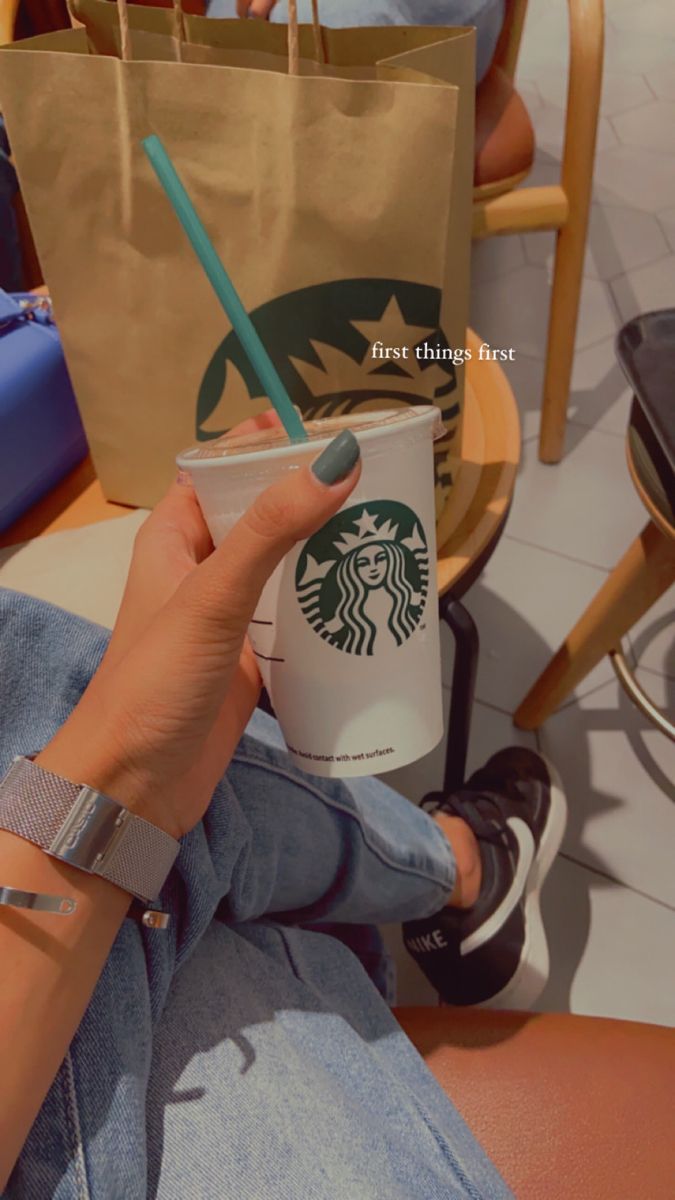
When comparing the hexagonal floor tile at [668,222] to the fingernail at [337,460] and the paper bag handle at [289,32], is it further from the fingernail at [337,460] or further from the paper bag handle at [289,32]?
the fingernail at [337,460]

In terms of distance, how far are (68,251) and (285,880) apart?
1.64 feet

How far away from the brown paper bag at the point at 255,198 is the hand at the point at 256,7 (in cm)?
28

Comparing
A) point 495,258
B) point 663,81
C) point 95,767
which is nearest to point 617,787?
point 95,767

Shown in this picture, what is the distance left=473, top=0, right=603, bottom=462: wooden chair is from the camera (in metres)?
1.04

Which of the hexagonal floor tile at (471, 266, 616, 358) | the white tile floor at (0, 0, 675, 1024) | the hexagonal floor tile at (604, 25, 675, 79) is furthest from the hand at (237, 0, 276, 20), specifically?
the hexagonal floor tile at (604, 25, 675, 79)

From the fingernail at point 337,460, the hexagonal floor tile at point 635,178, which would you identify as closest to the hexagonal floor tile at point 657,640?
the fingernail at point 337,460

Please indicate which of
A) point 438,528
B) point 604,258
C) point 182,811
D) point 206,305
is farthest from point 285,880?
point 604,258

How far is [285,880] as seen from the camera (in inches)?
23.5

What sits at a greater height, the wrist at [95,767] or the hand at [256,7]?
the hand at [256,7]

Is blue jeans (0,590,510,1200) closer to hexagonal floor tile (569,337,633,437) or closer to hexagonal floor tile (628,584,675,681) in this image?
hexagonal floor tile (628,584,675,681)

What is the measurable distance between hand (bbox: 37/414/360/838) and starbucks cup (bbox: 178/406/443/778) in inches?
1.3

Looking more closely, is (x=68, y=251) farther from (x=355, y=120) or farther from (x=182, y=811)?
(x=182, y=811)

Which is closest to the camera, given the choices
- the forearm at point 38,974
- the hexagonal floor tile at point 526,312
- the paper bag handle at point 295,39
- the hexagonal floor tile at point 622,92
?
the forearm at point 38,974

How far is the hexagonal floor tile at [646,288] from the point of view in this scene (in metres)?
1.76
